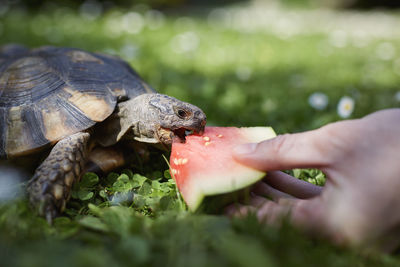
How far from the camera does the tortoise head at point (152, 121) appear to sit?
5.57ft

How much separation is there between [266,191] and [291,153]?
27 centimetres

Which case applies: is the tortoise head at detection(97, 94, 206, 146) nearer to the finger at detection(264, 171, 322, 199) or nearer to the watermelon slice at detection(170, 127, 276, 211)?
the watermelon slice at detection(170, 127, 276, 211)

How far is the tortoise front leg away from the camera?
4.69 feet

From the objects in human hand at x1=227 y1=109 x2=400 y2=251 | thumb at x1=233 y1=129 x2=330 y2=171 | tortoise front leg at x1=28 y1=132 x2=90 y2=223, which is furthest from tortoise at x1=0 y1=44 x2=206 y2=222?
human hand at x1=227 y1=109 x2=400 y2=251

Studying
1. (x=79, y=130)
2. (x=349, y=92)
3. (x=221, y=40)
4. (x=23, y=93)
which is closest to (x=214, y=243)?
(x=79, y=130)

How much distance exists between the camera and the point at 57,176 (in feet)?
4.91

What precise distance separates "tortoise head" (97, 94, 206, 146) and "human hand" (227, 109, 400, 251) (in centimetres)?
41

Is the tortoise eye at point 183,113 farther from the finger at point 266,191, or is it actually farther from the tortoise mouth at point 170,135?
the finger at point 266,191

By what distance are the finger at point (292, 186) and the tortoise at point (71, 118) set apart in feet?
1.39

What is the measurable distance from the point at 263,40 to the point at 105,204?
17.9 feet

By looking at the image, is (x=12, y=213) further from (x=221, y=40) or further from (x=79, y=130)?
(x=221, y=40)

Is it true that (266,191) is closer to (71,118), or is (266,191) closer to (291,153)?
(291,153)

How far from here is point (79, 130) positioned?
68.7 inches

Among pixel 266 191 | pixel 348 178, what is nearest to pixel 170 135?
pixel 266 191
